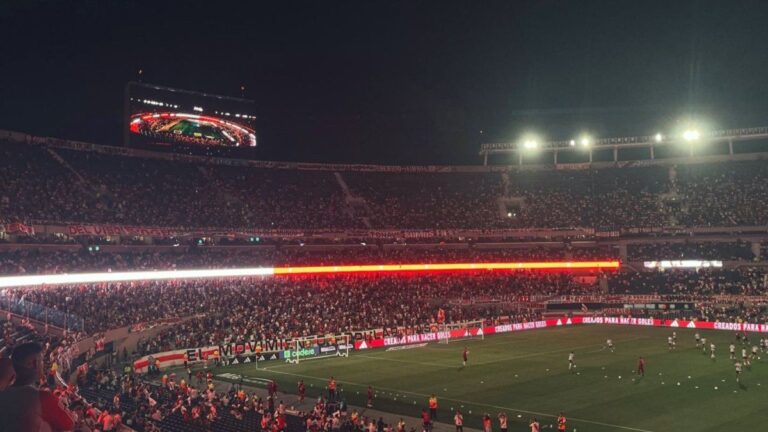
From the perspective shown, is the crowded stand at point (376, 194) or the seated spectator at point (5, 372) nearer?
the seated spectator at point (5, 372)

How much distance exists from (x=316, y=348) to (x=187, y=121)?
30.4 meters

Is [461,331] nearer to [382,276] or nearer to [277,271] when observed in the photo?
[382,276]

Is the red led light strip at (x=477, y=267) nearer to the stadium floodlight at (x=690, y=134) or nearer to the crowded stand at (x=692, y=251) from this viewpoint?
the crowded stand at (x=692, y=251)

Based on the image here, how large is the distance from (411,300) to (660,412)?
40.8 meters

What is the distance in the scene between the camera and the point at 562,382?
39.2m

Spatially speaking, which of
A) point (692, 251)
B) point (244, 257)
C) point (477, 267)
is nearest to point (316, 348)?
point (244, 257)

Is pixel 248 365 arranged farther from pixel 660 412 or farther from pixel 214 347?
pixel 660 412

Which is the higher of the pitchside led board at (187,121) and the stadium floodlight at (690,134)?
the stadium floodlight at (690,134)

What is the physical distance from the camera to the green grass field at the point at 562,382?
3055cm

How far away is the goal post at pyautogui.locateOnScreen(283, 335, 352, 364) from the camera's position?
50375mm

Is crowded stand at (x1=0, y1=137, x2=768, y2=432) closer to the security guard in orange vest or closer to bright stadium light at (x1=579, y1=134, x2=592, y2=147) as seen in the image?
bright stadium light at (x1=579, y1=134, x2=592, y2=147)

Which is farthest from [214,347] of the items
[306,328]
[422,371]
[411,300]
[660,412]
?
[660,412]

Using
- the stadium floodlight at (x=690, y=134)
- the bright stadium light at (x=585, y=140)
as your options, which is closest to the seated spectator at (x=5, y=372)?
the stadium floodlight at (x=690, y=134)

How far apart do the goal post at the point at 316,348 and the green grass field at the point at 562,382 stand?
1.47m
